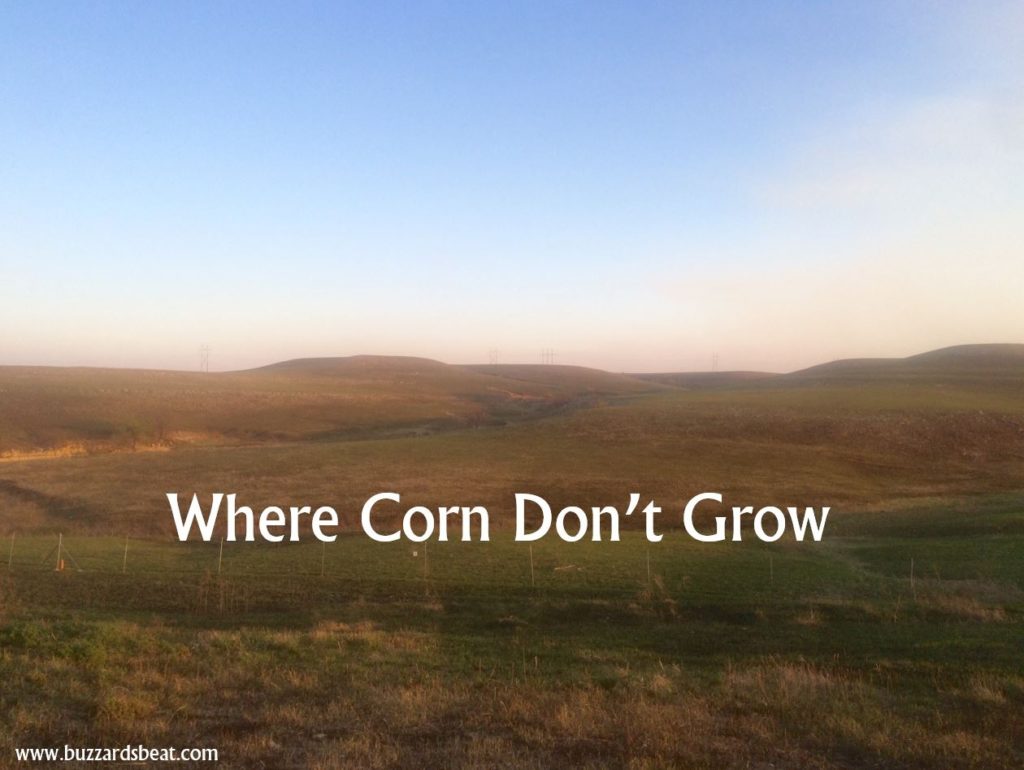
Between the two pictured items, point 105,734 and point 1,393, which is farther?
point 1,393

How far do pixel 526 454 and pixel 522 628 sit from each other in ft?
125

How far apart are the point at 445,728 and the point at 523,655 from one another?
178 inches

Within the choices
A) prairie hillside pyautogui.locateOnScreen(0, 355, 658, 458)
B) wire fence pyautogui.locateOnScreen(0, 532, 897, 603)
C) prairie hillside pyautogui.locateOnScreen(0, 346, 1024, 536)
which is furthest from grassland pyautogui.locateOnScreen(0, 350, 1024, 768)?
prairie hillside pyautogui.locateOnScreen(0, 355, 658, 458)

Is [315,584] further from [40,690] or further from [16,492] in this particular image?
[16,492]

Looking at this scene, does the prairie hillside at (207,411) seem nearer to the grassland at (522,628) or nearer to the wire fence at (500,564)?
the grassland at (522,628)

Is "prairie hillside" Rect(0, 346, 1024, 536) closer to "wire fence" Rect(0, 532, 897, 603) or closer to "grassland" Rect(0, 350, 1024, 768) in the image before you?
"grassland" Rect(0, 350, 1024, 768)

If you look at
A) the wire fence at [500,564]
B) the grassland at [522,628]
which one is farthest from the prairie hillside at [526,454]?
the wire fence at [500,564]

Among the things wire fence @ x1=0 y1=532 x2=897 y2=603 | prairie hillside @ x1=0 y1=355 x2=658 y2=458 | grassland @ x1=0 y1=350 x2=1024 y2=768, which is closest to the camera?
grassland @ x1=0 y1=350 x2=1024 y2=768

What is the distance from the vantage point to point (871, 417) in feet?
213

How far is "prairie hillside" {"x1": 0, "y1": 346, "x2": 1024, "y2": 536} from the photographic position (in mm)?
40000

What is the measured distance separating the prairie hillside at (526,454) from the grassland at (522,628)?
Result: 472 millimetres

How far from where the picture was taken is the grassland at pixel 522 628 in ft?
23.3

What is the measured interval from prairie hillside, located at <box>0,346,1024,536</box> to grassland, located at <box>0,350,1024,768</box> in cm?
47

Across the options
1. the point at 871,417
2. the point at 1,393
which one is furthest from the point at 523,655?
the point at 1,393
